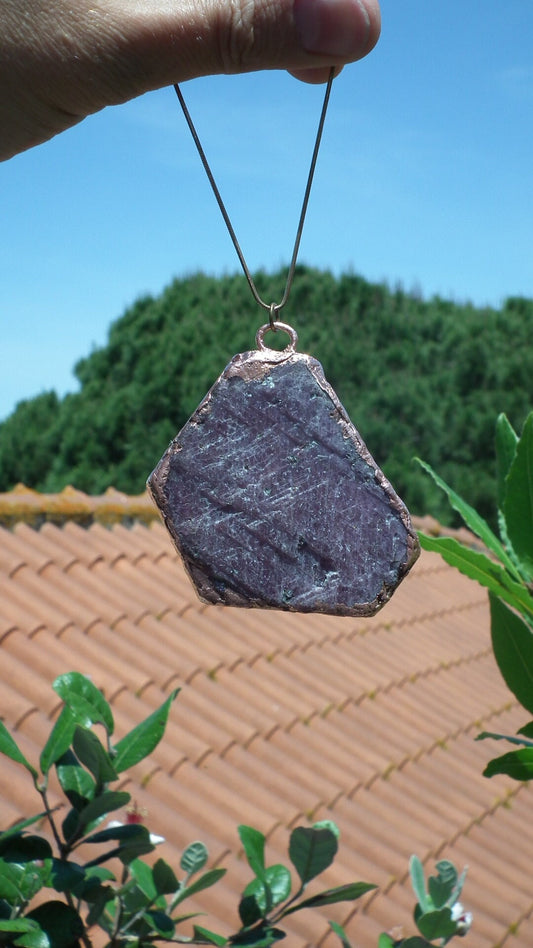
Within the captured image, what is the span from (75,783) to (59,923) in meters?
0.22

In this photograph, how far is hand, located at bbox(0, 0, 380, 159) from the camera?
3.62 feet

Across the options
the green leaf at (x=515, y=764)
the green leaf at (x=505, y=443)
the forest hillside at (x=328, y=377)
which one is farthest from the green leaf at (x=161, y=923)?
the forest hillside at (x=328, y=377)

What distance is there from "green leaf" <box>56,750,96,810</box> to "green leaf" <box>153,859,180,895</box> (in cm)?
18

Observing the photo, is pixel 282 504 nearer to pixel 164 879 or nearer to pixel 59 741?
pixel 59 741

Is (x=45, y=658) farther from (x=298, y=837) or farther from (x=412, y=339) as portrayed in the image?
(x=412, y=339)

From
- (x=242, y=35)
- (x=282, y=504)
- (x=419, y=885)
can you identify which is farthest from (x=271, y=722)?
(x=242, y=35)

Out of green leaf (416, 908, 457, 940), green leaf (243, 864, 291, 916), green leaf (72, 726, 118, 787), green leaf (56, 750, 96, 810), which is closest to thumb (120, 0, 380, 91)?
green leaf (72, 726, 118, 787)

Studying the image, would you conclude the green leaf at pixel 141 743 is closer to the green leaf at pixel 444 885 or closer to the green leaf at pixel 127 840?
the green leaf at pixel 127 840

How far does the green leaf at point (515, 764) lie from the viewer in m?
1.52

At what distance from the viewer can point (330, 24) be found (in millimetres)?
1118

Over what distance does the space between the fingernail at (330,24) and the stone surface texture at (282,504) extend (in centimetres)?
39

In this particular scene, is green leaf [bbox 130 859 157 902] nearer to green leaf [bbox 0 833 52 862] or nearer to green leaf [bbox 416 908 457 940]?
green leaf [bbox 0 833 52 862]

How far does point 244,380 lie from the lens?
128 centimetres

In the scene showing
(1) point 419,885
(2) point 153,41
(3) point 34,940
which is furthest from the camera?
(1) point 419,885
